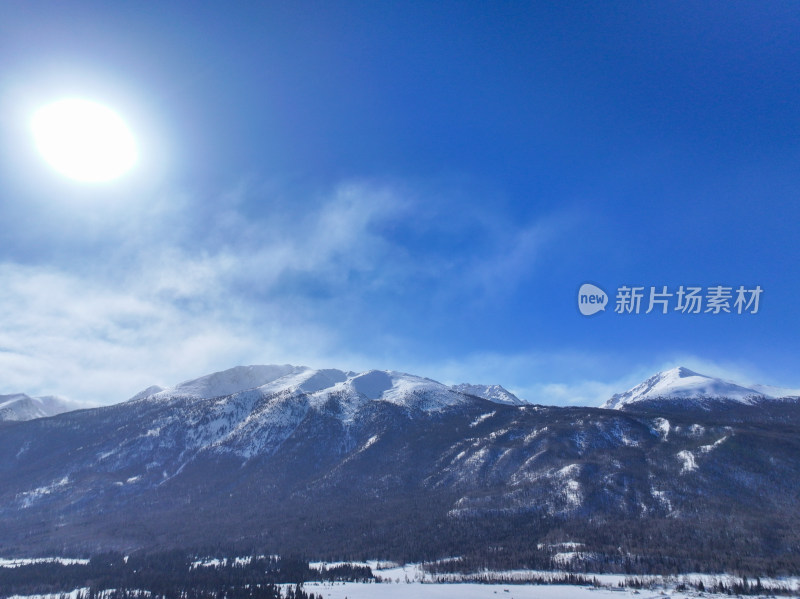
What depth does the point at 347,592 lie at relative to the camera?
7062 inches

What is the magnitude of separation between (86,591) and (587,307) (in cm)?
21841

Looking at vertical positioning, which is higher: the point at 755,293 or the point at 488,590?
the point at 755,293

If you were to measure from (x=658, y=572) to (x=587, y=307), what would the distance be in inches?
Answer: 5372

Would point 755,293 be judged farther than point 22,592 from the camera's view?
No

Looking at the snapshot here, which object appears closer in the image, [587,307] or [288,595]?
[587,307]

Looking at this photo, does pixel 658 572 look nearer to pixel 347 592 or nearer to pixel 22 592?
pixel 347 592

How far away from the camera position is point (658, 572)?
607ft

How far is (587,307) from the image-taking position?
110m

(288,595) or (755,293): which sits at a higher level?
(755,293)

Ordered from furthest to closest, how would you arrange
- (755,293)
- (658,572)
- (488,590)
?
(658,572), (488,590), (755,293)

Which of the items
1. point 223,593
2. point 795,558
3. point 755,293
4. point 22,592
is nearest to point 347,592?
point 223,593

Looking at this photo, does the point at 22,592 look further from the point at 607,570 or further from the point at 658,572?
the point at 658,572

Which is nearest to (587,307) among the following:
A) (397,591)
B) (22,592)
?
(397,591)

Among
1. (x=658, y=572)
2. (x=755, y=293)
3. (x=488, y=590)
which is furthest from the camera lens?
(x=658, y=572)
